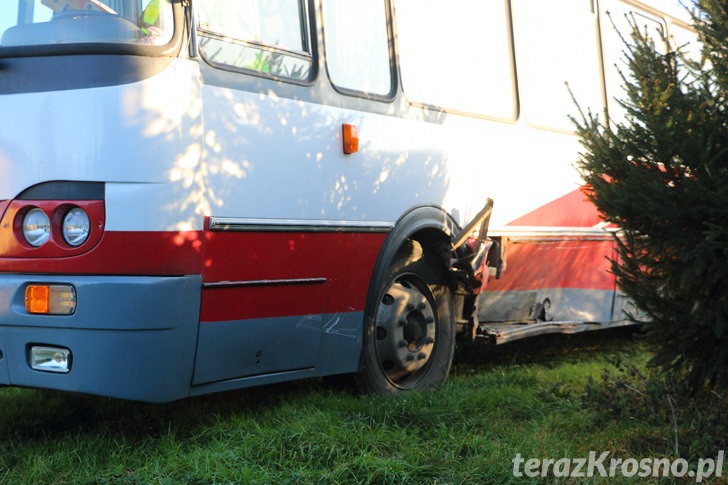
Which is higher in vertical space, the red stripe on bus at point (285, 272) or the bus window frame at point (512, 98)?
the bus window frame at point (512, 98)

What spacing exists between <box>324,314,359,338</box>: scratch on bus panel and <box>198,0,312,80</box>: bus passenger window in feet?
4.16

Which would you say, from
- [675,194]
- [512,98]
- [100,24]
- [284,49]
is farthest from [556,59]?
[100,24]

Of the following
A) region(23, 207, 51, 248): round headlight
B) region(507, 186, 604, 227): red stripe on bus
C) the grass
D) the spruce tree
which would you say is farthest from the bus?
the spruce tree

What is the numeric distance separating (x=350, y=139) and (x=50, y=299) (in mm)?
1808

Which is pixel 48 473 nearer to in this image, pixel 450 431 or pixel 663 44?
pixel 450 431

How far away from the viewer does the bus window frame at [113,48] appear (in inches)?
170

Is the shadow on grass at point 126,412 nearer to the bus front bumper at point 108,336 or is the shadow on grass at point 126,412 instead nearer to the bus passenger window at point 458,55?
the bus front bumper at point 108,336

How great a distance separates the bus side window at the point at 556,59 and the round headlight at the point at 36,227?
3.69m

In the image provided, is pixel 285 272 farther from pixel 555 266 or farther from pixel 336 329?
pixel 555 266

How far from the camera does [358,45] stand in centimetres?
557

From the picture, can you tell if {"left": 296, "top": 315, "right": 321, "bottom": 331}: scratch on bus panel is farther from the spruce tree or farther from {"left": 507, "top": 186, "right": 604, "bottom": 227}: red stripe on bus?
{"left": 507, "top": 186, "right": 604, "bottom": 227}: red stripe on bus

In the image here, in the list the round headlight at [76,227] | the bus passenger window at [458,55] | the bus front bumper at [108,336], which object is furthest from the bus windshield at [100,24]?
the bus passenger window at [458,55]

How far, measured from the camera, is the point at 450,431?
4750mm

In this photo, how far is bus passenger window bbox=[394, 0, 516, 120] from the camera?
6020mm
